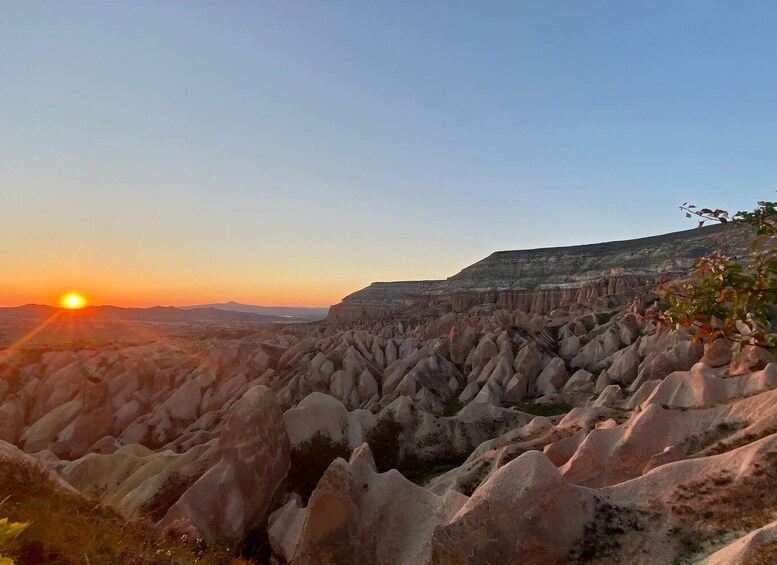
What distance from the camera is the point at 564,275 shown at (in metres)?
122

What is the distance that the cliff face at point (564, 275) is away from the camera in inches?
3959

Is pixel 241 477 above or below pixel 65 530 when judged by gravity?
below

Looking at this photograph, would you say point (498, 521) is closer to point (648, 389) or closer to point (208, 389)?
point (648, 389)

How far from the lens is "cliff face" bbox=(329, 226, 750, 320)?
10056cm

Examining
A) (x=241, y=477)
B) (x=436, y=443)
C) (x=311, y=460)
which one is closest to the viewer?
(x=241, y=477)

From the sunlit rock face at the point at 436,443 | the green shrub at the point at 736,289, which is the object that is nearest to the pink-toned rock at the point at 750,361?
the sunlit rock face at the point at 436,443

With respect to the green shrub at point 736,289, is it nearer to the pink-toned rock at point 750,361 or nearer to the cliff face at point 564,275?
the pink-toned rock at point 750,361

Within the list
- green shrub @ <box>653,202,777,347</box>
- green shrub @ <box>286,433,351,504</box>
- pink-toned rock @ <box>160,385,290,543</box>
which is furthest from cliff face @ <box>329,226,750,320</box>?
green shrub @ <box>653,202,777,347</box>

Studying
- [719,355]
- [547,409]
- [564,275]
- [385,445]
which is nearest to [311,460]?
[385,445]

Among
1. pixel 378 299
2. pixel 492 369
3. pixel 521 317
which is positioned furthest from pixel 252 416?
pixel 378 299

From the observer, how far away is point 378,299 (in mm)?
180125

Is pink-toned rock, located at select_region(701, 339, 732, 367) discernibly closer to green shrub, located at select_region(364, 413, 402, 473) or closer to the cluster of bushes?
green shrub, located at select_region(364, 413, 402, 473)

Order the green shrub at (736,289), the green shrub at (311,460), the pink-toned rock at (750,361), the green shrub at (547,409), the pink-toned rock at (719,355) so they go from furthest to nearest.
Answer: the green shrub at (547,409)
the pink-toned rock at (719,355)
the green shrub at (311,460)
the pink-toned rock at (750,361)
the green shrub at (736,289)

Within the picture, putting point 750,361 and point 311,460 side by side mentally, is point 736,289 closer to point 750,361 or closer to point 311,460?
point 750,361
